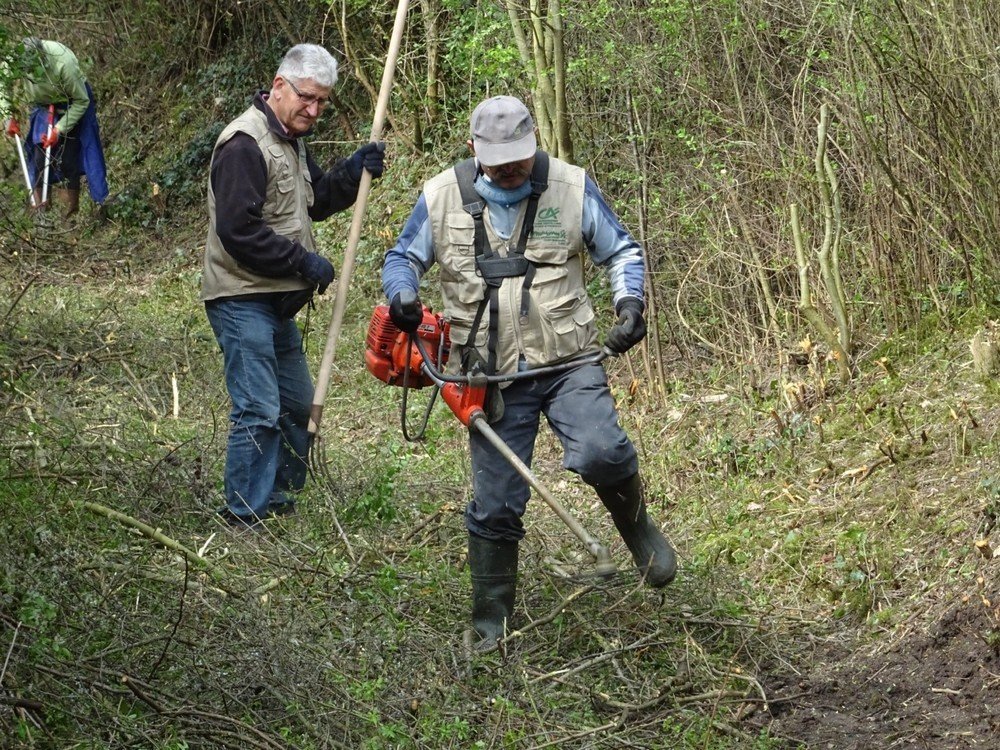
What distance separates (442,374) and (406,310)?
307 millimetres

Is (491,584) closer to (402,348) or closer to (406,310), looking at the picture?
(402,348)

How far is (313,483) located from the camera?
22.5 feet

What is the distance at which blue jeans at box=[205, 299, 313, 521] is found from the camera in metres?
6.19

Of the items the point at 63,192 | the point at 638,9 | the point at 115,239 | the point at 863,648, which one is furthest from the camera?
the point at 115,239

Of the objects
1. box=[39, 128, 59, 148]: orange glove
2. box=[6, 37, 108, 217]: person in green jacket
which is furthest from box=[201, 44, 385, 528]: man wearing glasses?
box=[39, 128, 59, 148]: orange glove

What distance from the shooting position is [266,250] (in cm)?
598

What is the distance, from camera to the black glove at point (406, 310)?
16.4ft

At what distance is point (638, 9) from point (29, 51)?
4399 millimetres

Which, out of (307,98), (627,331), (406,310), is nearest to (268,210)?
(307,98)

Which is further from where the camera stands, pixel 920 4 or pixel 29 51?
pixel 920 4

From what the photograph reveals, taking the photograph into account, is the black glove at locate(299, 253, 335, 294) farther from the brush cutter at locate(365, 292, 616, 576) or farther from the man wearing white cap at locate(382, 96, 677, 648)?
the man wearing white cap at locate(382, 96, 677, 648)

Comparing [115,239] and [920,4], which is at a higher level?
[920,4]

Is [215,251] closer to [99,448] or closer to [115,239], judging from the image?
[99,448]

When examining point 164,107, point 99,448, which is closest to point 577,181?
point 99,448
